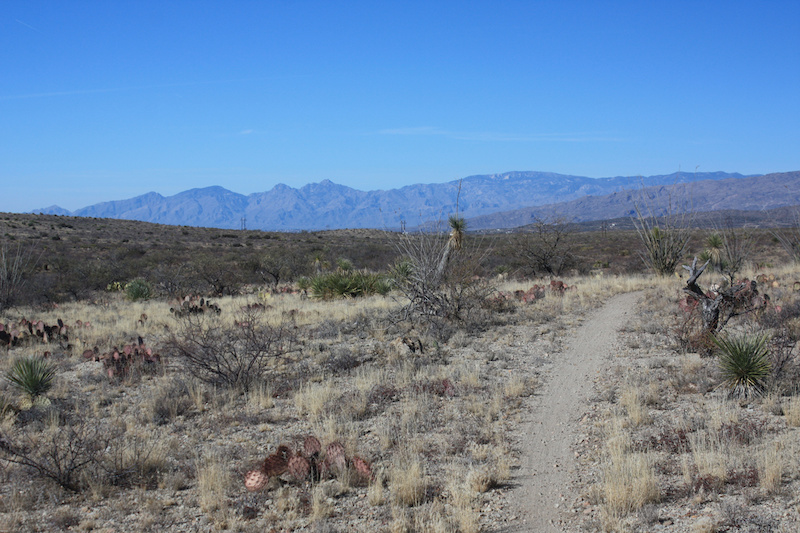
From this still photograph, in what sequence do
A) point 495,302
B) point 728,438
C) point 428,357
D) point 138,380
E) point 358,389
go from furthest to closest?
point 495,302 → point 428,357 → point 138,380 → point 358,389 → point 728,438

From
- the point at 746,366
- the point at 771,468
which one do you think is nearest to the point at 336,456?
the point at 771,468

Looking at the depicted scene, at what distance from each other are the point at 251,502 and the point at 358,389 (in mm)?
3124

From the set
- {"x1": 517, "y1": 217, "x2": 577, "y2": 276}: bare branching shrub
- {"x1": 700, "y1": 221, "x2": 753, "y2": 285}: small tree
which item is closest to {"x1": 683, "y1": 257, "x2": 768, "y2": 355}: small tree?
{"x1": 700, "y1": 221, "x2": 753, "y2": 285}: small tree

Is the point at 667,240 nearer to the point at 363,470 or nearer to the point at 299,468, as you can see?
the point at 363,470

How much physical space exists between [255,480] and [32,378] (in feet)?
14.7

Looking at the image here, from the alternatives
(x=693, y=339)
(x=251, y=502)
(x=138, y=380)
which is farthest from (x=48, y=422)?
(x=693, y=339)

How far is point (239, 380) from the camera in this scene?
7797 mm

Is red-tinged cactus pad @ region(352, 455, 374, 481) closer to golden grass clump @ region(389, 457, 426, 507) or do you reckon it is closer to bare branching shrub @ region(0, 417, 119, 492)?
golden grass clump @ region(389, 457, 426, 507)

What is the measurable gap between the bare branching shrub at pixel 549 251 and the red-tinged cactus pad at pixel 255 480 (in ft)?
62.2

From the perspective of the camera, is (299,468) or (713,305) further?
(713,305)

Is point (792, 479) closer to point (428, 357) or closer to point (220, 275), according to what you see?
point (428, 357)

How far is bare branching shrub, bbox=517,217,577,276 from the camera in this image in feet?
74.4

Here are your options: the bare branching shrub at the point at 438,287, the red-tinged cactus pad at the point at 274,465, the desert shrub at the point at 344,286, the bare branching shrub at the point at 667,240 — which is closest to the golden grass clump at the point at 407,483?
the red-tinged cactus pad at the point at 274,465

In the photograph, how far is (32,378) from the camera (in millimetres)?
7422
